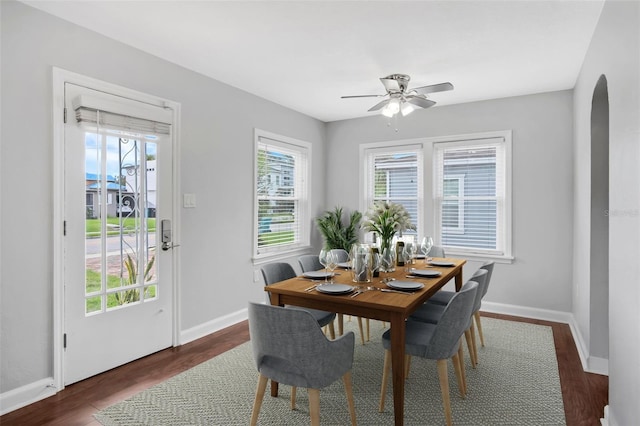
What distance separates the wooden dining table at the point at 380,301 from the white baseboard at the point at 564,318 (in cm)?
135

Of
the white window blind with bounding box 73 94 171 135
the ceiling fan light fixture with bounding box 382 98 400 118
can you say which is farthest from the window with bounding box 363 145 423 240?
the white window blind with bounding box 73 94 171 135

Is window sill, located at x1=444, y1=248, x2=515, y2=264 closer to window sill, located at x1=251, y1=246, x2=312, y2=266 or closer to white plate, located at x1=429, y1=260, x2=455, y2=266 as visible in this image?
white plate, located at x1=429, y1=260, x2=455, y2=266

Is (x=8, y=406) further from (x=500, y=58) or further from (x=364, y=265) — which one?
(x=500, y=58)

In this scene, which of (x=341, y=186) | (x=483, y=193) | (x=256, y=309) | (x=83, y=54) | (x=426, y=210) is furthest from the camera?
(x=341, y=186)

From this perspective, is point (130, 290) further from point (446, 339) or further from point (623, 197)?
point (623, 197)

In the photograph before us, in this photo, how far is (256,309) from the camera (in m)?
1.82

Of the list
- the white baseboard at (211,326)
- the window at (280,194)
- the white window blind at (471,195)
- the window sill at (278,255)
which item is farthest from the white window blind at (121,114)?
the white window blind at (471,195)

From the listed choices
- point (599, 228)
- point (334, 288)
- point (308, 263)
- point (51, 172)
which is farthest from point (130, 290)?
point (599, 228)

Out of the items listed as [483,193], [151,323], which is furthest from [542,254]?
[151,323]

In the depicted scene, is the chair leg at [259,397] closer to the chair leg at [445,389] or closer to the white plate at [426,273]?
the chair leg at [445,389]

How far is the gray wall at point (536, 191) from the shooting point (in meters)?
4.08

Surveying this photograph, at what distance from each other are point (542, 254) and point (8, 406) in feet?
16.5

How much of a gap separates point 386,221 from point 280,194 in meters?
2.29

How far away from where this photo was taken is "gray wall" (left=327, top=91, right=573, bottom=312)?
4078 millimetres
